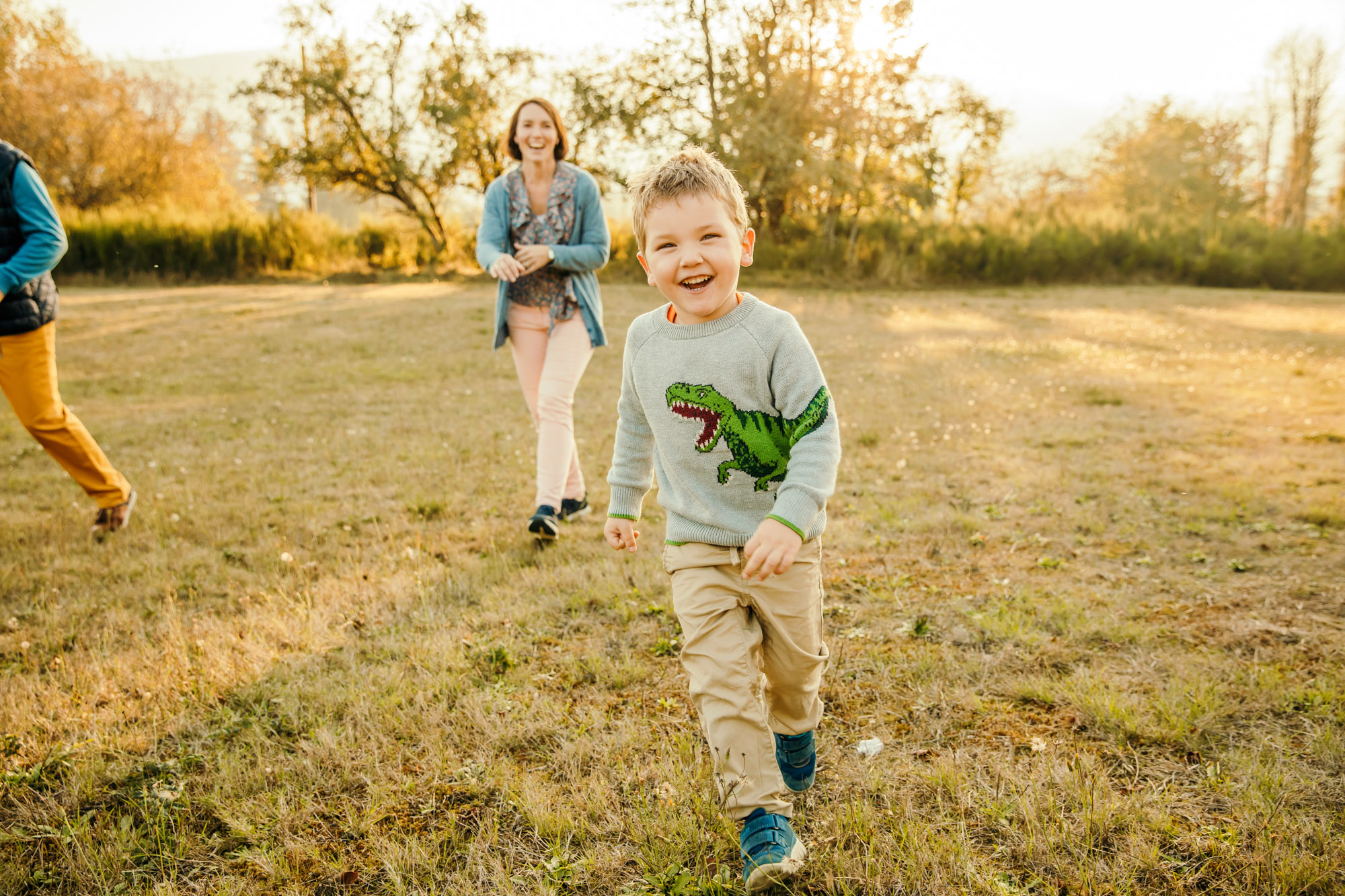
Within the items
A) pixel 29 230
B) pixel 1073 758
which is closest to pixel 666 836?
pixel 1073 758

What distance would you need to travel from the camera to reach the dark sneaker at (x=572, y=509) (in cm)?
498

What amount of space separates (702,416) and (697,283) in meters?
0.37

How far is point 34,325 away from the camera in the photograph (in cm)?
434

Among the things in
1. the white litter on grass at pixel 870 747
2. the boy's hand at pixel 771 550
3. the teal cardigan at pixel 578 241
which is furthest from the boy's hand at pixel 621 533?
the teal cardigan at pixel 578 241

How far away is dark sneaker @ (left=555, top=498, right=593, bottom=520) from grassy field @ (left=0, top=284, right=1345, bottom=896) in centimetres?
16

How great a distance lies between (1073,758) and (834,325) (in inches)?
498

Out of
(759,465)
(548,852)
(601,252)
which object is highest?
(601,252)

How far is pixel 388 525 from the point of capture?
4.91m

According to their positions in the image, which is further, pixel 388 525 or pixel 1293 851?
pixel 388 525

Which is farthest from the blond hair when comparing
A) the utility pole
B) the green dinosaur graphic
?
the utility pole

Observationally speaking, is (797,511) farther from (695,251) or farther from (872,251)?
(872,251)

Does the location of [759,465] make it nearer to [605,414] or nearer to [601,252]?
[601,252]

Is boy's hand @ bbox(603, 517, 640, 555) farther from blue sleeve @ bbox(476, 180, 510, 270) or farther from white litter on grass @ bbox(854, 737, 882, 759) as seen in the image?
blue sleeve @ bbox(476, 180, 510, 270)

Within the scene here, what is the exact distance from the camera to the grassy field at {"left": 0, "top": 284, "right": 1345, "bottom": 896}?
217 centimetres
